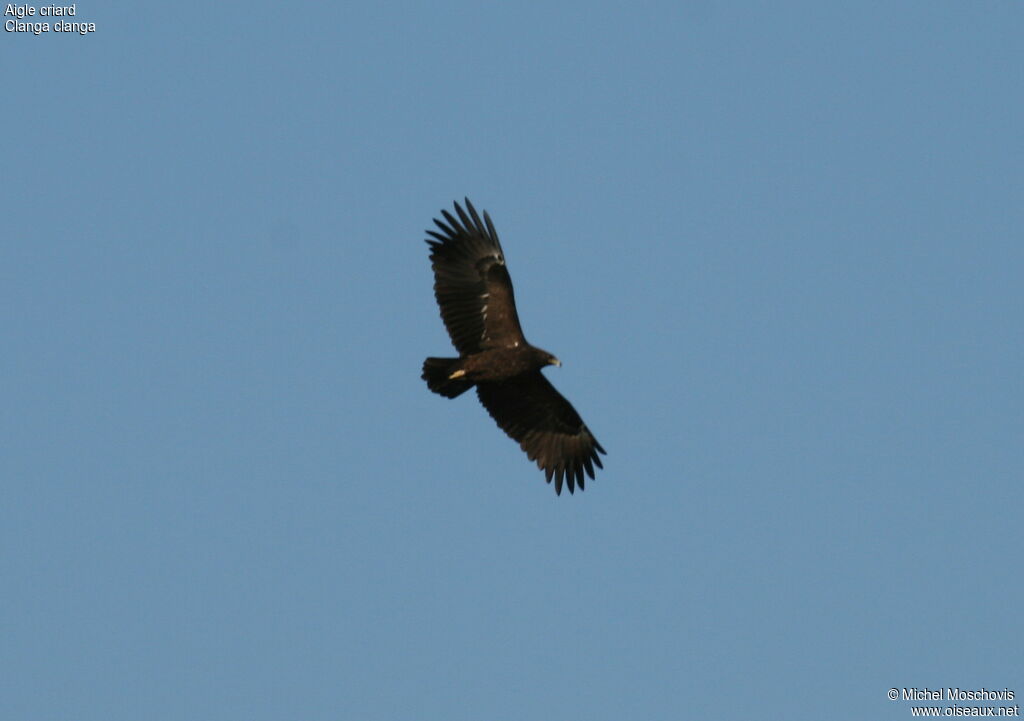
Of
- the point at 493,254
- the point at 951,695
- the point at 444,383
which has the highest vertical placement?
the point at 493,254

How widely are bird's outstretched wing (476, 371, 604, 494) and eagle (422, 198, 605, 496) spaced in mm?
16

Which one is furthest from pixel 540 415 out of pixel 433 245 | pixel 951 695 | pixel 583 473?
pixel 951 695

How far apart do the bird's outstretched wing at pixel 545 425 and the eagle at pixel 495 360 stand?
0.02 m

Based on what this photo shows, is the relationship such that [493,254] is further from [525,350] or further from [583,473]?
[583,473]

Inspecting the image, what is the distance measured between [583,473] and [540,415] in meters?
1.36

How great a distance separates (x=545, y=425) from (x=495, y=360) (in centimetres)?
223

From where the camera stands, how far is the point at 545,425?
2653cm

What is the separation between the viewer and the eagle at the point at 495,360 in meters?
24.8

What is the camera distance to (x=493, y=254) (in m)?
25.5

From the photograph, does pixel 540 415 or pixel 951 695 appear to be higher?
pixel 540 415

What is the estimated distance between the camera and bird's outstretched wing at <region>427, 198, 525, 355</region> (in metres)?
25.1

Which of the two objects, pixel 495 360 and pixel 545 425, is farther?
pixel 545 425

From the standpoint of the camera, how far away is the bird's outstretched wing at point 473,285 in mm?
25141

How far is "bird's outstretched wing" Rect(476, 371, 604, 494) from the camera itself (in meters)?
25.9
